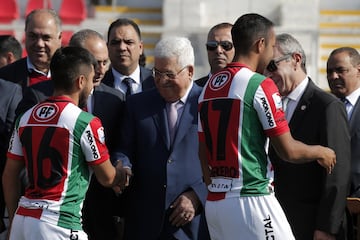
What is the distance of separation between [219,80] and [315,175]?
1.10 metres

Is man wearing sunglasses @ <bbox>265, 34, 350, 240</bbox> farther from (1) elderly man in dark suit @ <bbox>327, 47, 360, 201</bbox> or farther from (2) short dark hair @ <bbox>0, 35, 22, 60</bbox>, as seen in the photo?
(2) short dark hair @ <bbox>0, 35, 22, 60</bbox>

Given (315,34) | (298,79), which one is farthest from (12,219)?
(315,34)

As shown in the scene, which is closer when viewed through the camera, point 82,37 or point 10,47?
point 82,37

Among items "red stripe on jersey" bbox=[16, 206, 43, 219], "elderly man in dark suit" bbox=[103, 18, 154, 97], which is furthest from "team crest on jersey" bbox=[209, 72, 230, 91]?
"elderly man in dark suit" bbox=[103, 18, 154, 97]

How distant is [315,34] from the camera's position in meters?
16.3

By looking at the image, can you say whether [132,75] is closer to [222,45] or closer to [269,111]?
[222,45]

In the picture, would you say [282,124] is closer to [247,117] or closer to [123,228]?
[247,117]

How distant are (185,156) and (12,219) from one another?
116 centimetres

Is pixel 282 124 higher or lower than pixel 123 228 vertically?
higher

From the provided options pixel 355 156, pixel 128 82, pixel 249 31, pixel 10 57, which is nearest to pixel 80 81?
pixel 249 31

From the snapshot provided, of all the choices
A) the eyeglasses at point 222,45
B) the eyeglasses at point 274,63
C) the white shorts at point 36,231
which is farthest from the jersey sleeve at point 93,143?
the eyeglasses at point 222,45

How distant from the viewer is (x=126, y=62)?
282 inches

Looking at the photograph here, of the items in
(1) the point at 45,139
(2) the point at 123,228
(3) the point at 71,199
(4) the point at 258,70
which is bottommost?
(2) the point at 123,228

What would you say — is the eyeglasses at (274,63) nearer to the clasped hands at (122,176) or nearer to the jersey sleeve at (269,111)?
the jersey sleeve at (269,111)
